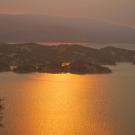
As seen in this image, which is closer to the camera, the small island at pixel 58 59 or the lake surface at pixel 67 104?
the lake surface at pixel 67 104

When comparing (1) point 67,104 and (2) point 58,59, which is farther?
(2) point 58,59

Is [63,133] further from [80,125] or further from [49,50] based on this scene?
[49,50]

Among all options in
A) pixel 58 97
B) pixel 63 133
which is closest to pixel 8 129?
pixel 63 133

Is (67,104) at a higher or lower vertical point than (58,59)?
higher

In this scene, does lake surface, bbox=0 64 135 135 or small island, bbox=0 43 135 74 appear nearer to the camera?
lake surface, bbox=0 64 135 135
